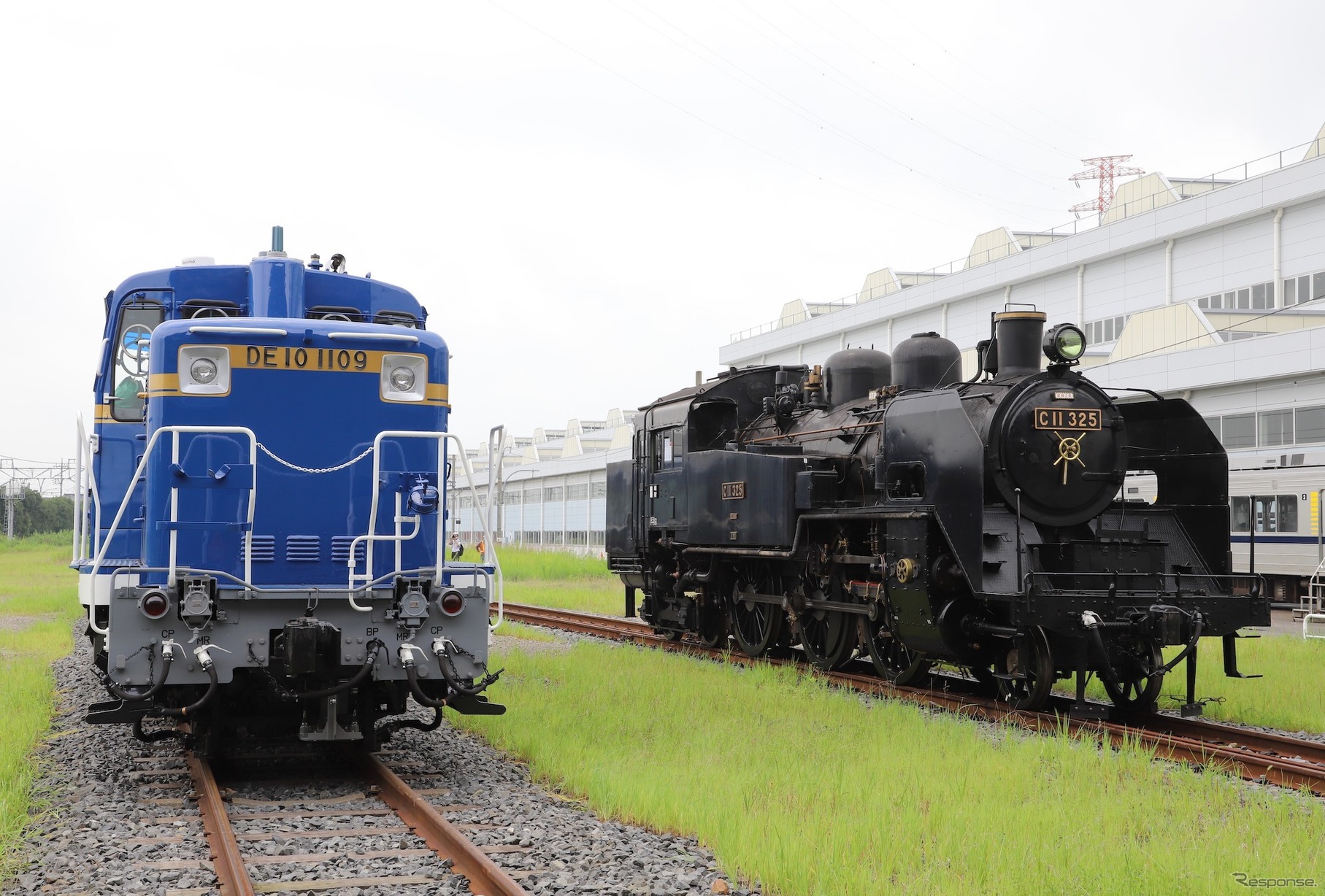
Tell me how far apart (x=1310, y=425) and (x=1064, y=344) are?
21.2 metres

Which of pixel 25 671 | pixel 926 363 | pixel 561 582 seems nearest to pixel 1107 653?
pixel 926 363

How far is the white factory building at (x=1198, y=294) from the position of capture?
94.0 feet

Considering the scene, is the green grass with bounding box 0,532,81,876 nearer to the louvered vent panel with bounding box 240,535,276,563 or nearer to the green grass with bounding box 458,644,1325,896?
the louvered vent panel with bounding box 240,535,276,563

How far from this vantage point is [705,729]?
8648 mm

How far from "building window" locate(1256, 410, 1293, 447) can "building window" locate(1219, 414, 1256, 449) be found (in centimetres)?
18

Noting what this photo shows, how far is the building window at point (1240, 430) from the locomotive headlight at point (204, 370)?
2802cm

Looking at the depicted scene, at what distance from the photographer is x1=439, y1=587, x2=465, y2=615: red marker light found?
708 centimetres

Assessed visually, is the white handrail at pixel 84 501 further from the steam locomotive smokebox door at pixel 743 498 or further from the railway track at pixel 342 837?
the steam locomotive smokebox door at pixel 743 498

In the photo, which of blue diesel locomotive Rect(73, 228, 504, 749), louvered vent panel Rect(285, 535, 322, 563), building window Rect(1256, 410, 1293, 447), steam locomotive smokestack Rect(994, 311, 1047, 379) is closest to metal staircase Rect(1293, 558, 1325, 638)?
building window Rect(1256, 410, 1293, 447)

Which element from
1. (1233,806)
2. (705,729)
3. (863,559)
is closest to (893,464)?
(863,559)

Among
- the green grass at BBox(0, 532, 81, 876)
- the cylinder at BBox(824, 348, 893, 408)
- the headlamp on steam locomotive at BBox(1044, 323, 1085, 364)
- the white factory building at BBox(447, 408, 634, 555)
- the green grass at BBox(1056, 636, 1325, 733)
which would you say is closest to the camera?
the green grass at BBox(0, 532, 81, 876)

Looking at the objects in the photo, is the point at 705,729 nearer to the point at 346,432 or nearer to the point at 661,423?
the point at 346,432

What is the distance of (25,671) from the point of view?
1139 cm

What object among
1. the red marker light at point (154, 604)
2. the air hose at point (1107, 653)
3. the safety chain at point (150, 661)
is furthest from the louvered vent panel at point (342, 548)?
the air hose at point (1107, 653)
